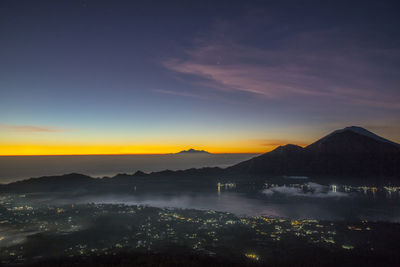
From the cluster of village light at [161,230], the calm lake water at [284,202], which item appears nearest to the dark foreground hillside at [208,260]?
the cluster of village light at [161,230]

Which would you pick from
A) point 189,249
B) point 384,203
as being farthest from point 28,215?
point 384,203

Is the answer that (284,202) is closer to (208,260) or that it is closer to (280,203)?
(280,203)

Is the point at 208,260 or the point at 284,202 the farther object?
the point at 284,202

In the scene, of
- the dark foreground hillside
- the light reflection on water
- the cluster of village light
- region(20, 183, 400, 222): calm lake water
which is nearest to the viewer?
the dark foreground hillside

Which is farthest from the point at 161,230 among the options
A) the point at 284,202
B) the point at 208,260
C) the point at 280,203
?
the point at 284,202

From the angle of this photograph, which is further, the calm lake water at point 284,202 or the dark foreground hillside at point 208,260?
the calm lake water at point 284,202

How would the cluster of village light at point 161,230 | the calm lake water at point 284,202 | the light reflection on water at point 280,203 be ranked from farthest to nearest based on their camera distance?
the calm lake water at point 284,202
the light reflection on water at point 280,203
the cluster of village light at point 161,230

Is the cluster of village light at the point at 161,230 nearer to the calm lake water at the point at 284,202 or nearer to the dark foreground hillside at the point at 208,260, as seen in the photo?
the dark foreground hillside at the point at 208,260

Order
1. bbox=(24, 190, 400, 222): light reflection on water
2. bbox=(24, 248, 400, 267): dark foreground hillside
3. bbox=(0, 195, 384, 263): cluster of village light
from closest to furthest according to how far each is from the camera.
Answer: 1. bbox=(24, 248, 400, 267): dark foreground hillside
2. bbox=(0, 195, 384, 263): cluster of village light
3. bbox=(24, 190, 400, 222): light reflection on water

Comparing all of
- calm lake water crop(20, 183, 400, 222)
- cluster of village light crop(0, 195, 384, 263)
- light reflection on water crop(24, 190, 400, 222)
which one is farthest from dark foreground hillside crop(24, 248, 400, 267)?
light reflection on water crop(24, 190, 400, 222)

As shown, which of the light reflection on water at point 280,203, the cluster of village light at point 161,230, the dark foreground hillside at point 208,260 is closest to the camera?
the dark foreground hillside at point 208,260

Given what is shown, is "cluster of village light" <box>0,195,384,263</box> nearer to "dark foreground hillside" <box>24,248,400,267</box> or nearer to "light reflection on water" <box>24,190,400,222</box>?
"dark foreground hillside" <box>24,248,400,267</box>
